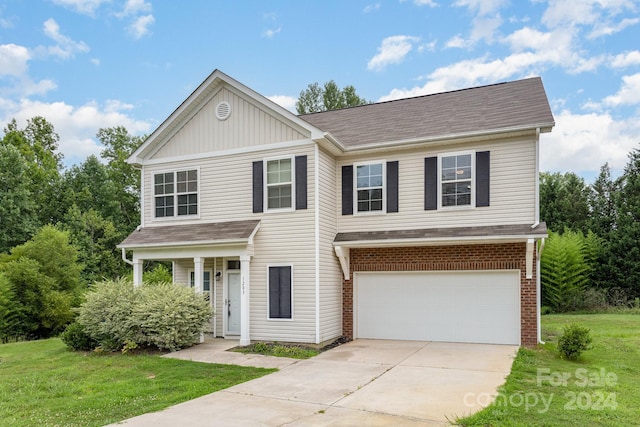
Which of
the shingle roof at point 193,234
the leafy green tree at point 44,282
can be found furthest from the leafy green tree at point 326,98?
the shingle roof at point 193,234

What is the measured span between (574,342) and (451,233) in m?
3.46

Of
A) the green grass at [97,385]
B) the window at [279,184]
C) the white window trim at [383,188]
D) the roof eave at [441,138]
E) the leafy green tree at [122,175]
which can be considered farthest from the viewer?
the leafy green tree at [122,175]

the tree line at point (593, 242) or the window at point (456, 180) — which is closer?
the window at point (456, 180)

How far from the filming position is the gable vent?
41.7ft

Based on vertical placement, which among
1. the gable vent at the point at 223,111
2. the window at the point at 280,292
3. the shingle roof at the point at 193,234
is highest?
the gable vent at the point at 223,111

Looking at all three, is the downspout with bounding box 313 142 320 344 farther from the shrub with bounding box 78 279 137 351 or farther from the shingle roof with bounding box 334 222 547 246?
the shrub with bounding box 78 279 137 351

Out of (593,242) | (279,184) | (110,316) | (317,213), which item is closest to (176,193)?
(279,184)

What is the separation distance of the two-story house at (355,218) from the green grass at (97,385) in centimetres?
275

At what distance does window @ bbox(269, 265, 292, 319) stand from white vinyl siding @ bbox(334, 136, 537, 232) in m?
2.11

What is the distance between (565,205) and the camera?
2666 cm

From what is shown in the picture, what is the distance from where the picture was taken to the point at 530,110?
451 inches

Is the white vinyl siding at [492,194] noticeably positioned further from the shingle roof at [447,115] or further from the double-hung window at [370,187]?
the shingle roof at [447,115]

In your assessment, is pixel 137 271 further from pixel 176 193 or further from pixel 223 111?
pixel 223 111

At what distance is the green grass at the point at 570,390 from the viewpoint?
18.3ft
